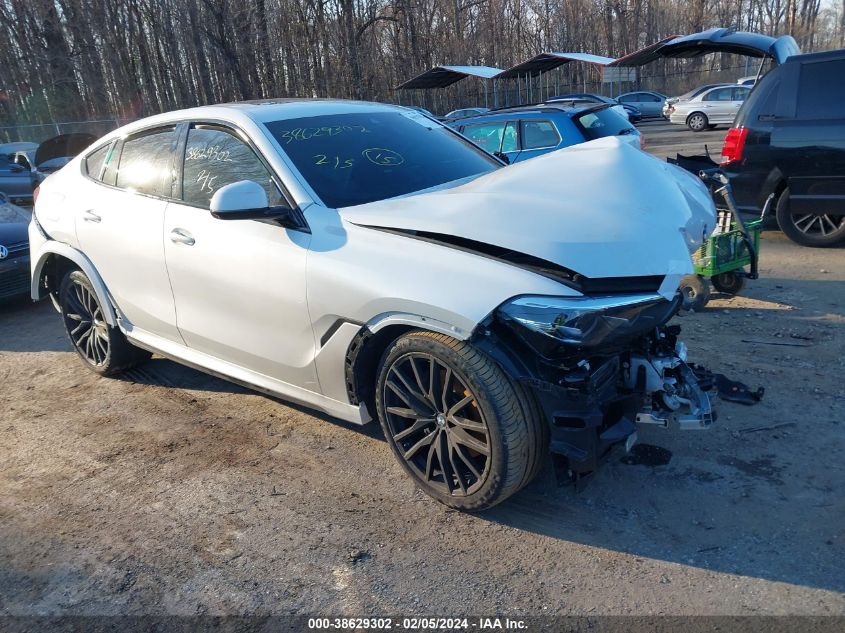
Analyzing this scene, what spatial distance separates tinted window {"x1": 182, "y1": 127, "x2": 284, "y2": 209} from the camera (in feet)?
12.1

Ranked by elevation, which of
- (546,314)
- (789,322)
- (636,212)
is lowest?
(789,322)

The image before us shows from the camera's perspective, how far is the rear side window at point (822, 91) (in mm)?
6754

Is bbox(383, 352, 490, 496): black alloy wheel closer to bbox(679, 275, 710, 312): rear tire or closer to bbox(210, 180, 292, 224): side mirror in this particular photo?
bbox(210, 180, 292, 224): side mirror

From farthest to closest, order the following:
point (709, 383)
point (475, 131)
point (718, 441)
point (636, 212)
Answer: point (475, 131), point (718, 441), point (709, 383), point (636, 212)

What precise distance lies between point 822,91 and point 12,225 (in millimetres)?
8710

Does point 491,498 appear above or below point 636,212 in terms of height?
below

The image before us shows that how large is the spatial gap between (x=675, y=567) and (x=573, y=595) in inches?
17.6

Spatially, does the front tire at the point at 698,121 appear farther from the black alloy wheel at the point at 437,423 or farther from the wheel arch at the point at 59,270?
the black alloy wheel at the point at 437,423

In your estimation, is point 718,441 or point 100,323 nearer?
point 718,441

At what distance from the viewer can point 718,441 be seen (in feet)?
11.8

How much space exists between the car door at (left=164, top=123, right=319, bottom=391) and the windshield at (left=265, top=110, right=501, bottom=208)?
0.23 meters

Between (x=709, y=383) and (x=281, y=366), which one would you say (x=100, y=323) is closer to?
(x=281, y=366)

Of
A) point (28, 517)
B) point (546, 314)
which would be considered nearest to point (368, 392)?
point (546, 314)

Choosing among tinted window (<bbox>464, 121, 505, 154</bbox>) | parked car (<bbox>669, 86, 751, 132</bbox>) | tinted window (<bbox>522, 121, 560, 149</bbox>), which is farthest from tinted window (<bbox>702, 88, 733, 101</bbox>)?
tinted window (<bbox>522, 121, 560, 149</bbox>)
